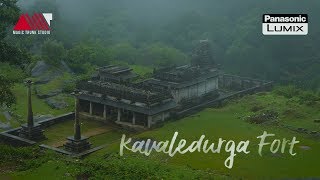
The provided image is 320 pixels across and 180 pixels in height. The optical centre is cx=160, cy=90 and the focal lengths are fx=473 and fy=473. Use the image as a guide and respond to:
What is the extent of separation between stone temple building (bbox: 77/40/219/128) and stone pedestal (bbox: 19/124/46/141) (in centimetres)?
778

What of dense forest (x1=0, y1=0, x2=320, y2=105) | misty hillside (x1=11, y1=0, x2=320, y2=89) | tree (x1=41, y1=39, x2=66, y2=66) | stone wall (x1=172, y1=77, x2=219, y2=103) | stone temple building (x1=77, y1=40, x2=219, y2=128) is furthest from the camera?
misty hillside (x1=11, y1=0, x2=320, y2=89)

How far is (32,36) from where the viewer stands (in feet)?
260

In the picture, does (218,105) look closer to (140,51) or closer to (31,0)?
(140,51)

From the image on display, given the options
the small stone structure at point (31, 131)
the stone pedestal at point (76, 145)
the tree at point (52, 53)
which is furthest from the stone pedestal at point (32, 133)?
the tree at point (52, 53)

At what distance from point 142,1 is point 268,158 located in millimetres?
84504

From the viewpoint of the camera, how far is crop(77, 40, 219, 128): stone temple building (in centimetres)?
4353

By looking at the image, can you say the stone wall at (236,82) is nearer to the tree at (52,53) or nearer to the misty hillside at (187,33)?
the misty hillside at (187,33)

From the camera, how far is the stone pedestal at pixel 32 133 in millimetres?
39406

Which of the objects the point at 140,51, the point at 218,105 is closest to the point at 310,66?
the point at 140,51

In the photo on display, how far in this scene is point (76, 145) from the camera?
3562 cm

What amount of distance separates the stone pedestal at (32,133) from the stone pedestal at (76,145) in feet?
14.6

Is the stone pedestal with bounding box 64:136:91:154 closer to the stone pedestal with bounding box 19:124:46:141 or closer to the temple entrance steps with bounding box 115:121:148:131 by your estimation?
the stone pedestal with bounding box 19:124:46:141

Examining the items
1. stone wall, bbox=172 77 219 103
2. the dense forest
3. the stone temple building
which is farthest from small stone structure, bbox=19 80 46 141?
the dense forest

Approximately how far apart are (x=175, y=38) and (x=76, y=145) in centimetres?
6154
